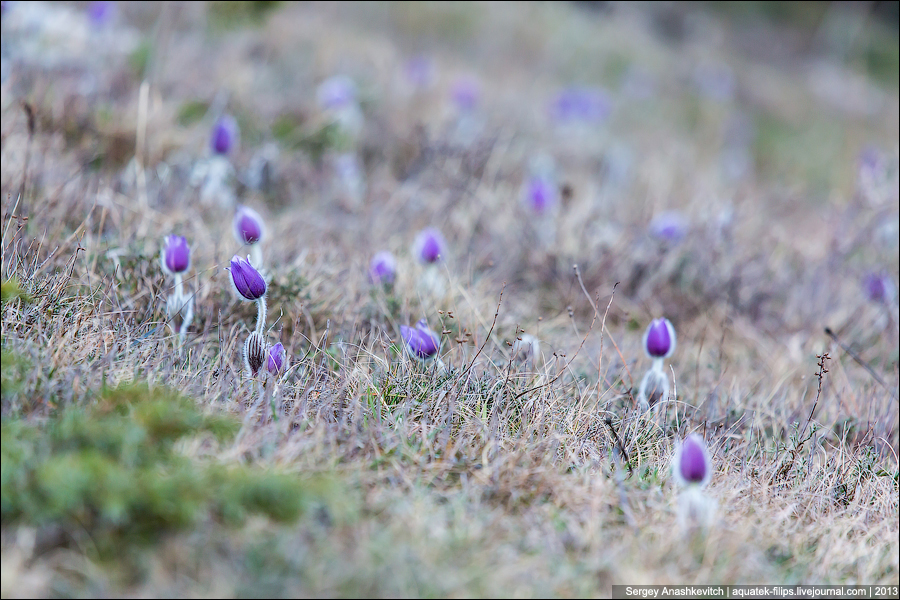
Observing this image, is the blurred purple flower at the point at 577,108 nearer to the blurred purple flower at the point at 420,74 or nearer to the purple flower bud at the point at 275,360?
the blurred purple flower at the point at 420,74

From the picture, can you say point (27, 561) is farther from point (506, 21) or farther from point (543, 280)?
point (506, 21)

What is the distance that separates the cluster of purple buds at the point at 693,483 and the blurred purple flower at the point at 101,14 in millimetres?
3833

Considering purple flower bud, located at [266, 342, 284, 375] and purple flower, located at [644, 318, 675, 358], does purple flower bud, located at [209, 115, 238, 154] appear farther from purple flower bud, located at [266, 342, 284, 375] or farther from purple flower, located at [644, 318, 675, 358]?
purple flower, located at [644, 318, 675, 358]

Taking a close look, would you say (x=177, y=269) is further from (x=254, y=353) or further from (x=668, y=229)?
(x=668, y=229)

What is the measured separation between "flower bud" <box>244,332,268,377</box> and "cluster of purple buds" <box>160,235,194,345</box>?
0.65ft

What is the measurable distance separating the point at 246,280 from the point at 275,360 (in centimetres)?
19

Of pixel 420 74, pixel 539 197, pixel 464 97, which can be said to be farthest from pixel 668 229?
pixel 420 74

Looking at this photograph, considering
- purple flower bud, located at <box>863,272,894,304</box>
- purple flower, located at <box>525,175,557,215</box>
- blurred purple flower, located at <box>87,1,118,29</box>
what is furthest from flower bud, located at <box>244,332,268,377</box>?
blurred purple flower, located at <box>87,1,118,29</box>

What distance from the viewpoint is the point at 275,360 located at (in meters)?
1.70

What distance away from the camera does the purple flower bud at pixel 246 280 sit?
1.65m

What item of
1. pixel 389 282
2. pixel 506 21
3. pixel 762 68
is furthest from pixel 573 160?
pixel 762 68

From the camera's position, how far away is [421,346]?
5.89ft

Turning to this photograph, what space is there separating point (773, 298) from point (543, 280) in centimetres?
109

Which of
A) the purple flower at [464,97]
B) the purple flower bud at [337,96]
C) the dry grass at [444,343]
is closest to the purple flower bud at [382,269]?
the dry grass at [444,343]
